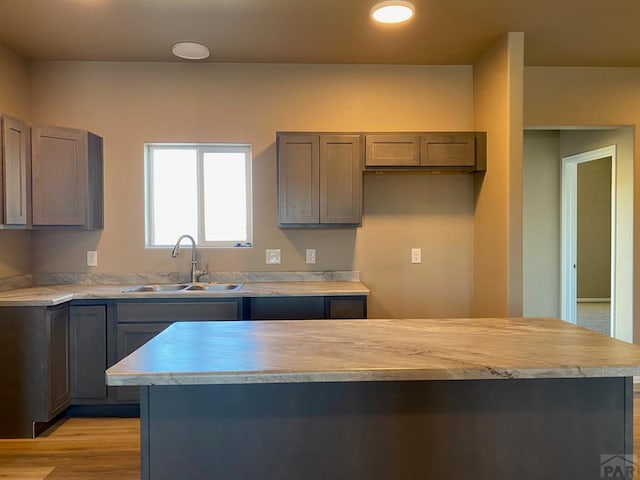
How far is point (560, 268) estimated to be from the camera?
4555 mm

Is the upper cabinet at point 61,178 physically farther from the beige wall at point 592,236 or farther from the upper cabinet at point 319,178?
the beige wall at point 592,236

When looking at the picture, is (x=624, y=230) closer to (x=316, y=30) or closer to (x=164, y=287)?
(x=316, y=30)

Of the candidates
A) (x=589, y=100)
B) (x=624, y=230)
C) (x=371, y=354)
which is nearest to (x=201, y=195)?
(x=371, y=354)

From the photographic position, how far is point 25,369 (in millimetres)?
2691

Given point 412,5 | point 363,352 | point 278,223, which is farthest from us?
point 278,223

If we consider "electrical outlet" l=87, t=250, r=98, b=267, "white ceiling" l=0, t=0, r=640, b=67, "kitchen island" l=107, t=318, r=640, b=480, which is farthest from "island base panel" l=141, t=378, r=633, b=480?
"electrical outlet" l=87, t=250, r=98, b=267

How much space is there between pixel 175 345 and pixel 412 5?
2.26 metres

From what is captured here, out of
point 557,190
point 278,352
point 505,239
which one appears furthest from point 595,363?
point 557,190

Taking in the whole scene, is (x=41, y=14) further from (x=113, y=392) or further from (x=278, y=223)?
(x=113, y=392)

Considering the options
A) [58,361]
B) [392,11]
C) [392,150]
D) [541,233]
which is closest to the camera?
[392,11]

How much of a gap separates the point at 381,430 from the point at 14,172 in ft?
9.47

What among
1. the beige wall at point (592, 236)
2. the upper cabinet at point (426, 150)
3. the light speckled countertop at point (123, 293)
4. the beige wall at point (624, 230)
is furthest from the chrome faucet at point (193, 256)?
the beige wall at point (592, 236)

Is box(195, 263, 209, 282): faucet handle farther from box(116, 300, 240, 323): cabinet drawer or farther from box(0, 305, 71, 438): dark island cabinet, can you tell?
box(0, 305, 71, 438): dark island cabinet

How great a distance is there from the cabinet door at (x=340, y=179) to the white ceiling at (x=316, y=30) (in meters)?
0.71
